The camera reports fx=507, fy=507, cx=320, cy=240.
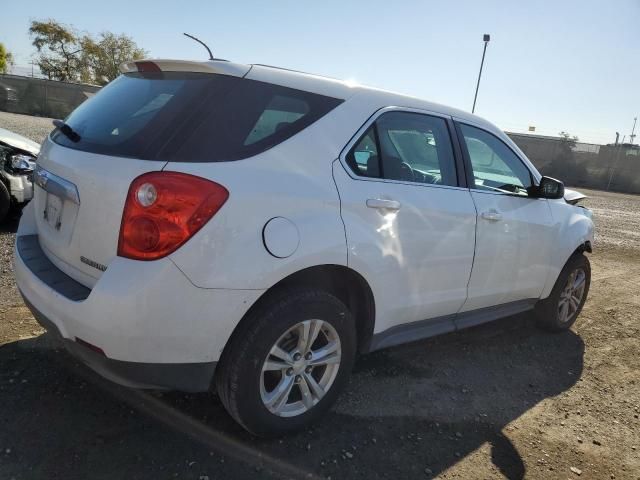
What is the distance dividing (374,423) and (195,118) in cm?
195

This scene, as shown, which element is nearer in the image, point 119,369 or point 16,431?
point 119,369

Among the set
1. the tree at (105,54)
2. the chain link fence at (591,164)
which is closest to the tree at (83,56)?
the tree at (105,54)

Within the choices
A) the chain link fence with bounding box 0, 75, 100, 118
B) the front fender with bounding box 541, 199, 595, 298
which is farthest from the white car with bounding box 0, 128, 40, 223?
the chain link fence with bounding box 0, 75, 100, 118

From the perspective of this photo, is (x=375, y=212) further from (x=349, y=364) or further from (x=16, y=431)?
(x=16, y=431)

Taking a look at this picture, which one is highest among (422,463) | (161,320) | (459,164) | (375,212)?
(459,164)

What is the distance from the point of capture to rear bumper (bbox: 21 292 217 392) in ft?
7.04

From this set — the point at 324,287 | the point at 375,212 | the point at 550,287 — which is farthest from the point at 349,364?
the point at 550,287

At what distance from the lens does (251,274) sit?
221cm

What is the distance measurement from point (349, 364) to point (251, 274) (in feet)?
3.08

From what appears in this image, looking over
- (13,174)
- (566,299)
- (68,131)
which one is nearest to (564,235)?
(566,299)

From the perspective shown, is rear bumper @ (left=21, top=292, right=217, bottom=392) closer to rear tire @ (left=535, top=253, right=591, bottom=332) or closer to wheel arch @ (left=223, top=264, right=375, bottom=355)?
wheel arch @ (left=223, top=264, right=375, bottom=355)

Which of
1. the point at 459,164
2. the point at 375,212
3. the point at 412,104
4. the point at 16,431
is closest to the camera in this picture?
the point at 16,431

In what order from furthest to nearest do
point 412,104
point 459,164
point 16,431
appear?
point 459,164, point 412,104, point 16,431

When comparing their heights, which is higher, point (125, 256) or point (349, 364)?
point (125, 256)
